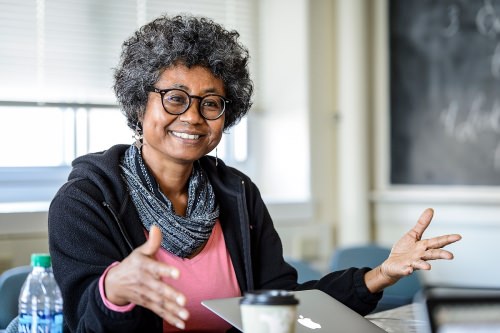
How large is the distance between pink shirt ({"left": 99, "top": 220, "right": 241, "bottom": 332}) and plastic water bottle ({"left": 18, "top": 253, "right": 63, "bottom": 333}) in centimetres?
29

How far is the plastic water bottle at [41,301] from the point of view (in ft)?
5.04

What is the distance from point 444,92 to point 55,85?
207 cm

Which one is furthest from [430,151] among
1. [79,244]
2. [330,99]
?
[79,244]

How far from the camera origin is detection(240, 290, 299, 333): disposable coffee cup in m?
1.30

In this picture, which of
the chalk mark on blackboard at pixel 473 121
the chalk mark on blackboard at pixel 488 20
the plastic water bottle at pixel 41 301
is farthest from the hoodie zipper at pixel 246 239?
the chalk mark on blackboard at pixel 488 20

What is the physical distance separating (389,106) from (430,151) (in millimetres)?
357

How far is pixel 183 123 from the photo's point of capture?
6.58 feet

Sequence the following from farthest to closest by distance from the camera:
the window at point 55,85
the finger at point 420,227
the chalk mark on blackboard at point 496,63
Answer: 1. the chalk mark on blackboard at point 496,63
2. the window at point 55,85
3. the finger at point 420,227

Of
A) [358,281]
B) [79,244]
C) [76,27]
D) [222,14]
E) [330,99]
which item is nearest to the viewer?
[79,244]

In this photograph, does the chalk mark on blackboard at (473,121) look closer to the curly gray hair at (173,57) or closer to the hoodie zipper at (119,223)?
the curly gray hair at (173,57)

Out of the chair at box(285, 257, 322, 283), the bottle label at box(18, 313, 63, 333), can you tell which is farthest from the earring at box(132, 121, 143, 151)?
the chair at box(285, 257, 322, 283)

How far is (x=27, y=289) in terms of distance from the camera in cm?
163

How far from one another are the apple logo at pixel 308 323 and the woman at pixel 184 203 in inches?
13.3

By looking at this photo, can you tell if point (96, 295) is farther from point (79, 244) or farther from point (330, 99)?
point (330, 99)
